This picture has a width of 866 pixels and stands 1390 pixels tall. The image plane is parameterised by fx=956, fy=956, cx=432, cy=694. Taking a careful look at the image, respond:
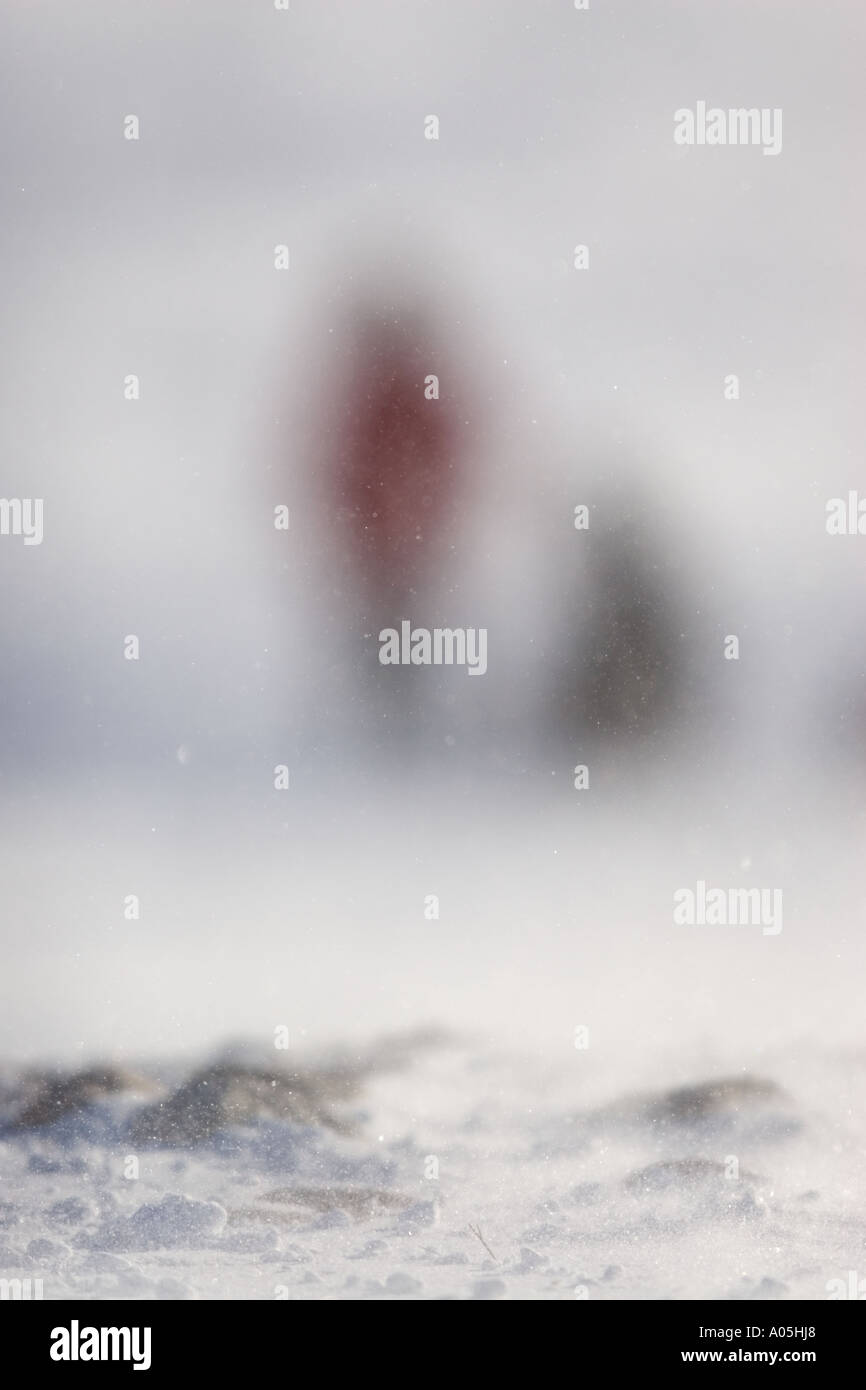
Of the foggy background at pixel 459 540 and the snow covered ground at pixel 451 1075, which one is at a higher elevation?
the foggy background at pixel 459 540

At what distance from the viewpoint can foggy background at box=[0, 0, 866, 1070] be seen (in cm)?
267

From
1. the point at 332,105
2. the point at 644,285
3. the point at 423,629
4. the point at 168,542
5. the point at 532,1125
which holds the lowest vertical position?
the point at 532,1125

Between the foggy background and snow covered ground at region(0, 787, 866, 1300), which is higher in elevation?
the foggy background

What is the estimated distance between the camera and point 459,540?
8.79 ft

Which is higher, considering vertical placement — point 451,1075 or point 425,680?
point 425,680

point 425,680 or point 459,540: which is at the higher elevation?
point 459,540

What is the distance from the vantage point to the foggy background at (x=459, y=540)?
2666 millimetres

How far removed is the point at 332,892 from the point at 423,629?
2.56 feet

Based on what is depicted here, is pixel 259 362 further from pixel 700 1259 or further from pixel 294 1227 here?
pixel 700 1259

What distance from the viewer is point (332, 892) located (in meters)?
2.68

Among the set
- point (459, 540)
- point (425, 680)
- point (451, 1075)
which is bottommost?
point (451, 1075)

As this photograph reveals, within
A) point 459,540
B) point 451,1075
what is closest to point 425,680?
point 459,540

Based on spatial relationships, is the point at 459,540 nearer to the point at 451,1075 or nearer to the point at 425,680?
the point at 425,680
